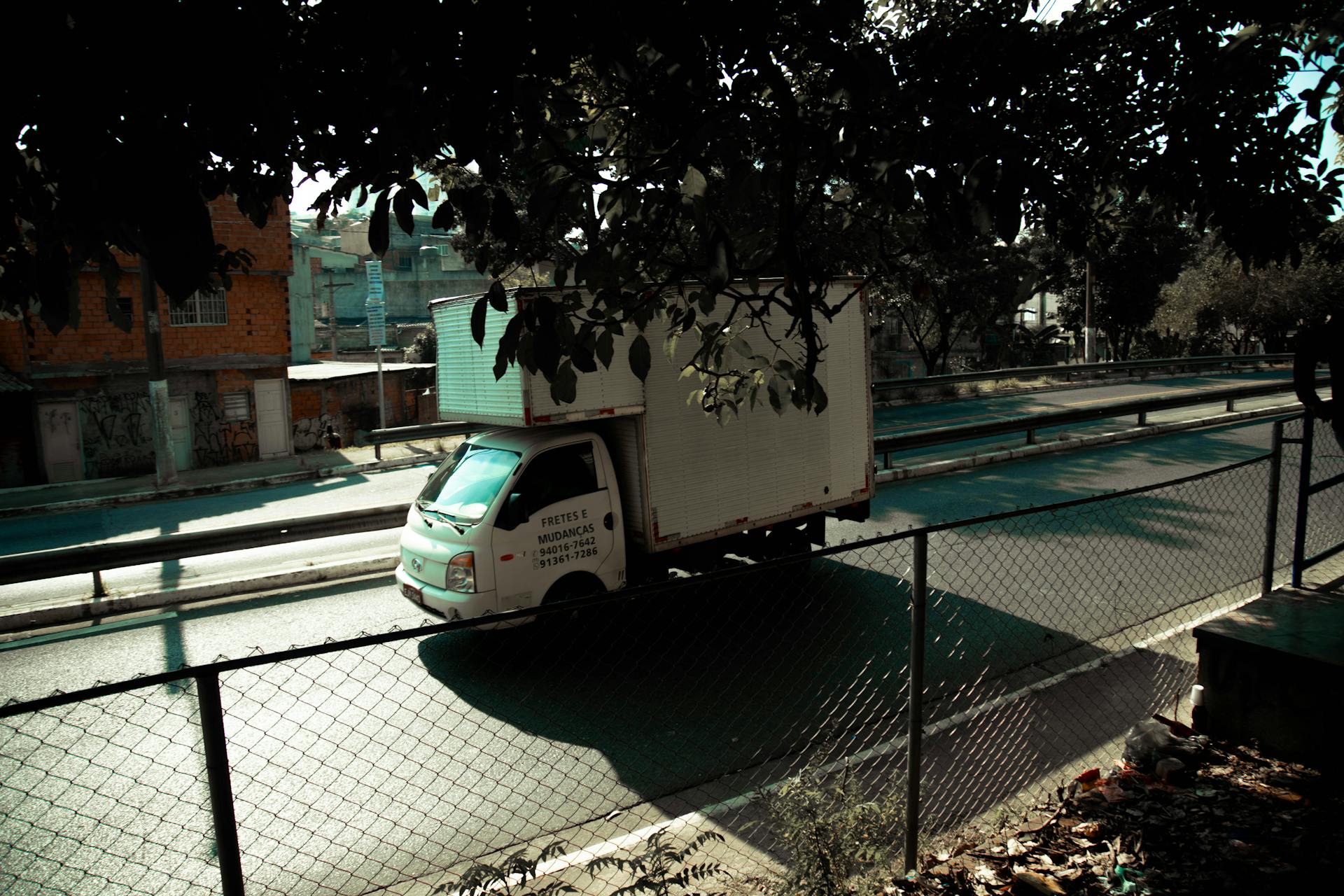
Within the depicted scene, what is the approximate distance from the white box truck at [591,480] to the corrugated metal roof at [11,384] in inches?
744

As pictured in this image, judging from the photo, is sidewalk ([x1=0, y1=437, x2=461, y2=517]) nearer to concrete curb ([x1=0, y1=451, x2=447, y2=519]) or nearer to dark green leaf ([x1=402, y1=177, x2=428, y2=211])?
concrete curb ([x1=0, y1=451, x2=447, y2=519])

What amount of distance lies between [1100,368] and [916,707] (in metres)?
31.6

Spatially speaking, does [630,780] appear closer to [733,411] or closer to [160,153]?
[733,411]

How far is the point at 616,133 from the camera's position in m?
5.45

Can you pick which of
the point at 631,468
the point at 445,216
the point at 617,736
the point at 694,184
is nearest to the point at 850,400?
the point at 631,468

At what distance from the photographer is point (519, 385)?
271 inches

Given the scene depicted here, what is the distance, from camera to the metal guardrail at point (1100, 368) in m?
26.1

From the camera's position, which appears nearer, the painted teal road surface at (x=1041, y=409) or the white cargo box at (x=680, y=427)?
the white cargo box at (x=680, y=427)

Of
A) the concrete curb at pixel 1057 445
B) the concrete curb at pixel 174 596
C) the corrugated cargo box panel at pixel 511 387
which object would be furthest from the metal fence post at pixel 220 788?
the concrete curb at pixel 1057 445

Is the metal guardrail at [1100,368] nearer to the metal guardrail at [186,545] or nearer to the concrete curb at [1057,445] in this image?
the concrete curb at [1057,445]

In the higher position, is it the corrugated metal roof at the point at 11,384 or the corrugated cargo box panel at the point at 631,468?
the corrugated metal roof at the point at 11,384

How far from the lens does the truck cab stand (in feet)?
21.7

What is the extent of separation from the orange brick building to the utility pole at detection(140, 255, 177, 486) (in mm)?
3373

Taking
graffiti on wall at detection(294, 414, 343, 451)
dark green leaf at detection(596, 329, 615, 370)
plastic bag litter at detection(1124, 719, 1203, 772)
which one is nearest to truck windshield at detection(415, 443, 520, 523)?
dark green leaf at detection(596, 329, 615, 370)
